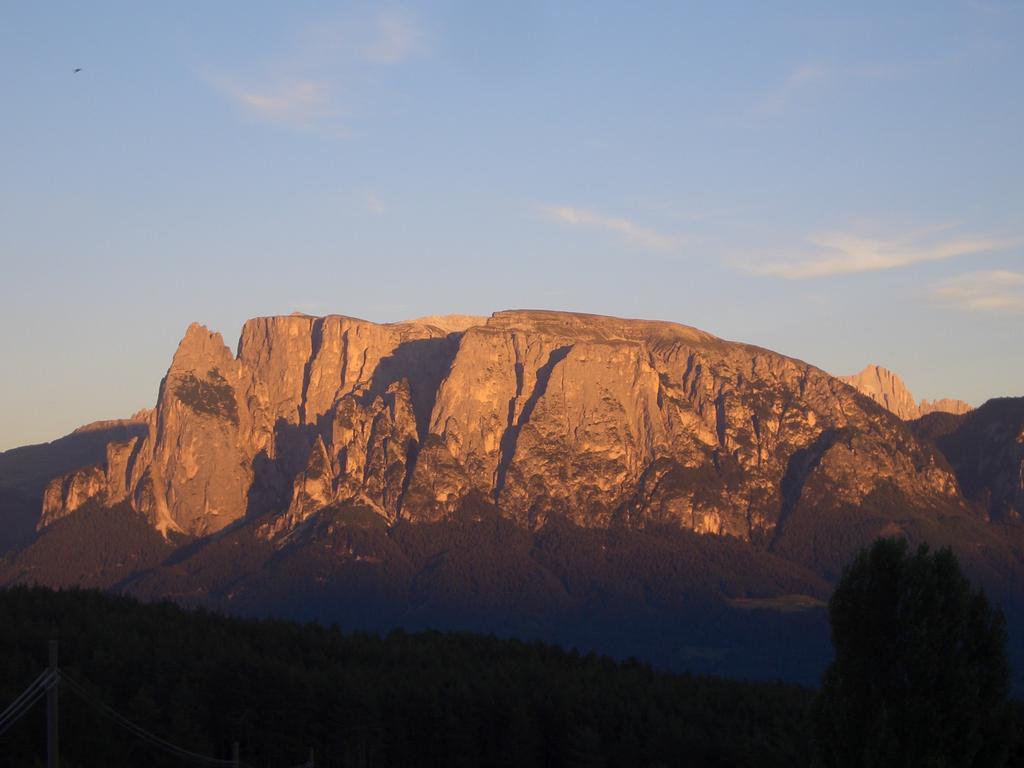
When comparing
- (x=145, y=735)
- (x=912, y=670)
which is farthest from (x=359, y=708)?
(x=912, y=670)

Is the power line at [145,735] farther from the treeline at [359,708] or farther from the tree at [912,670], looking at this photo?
the tree at [912,670]

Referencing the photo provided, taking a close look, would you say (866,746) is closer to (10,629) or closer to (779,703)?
(779,703)

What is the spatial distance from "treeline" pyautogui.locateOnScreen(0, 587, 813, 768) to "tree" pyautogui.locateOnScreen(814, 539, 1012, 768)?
37190 mm

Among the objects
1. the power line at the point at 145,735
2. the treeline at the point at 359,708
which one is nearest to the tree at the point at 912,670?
the treeline at the point at 359,708

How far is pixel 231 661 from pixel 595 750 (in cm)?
3478

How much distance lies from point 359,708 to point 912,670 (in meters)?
69.3

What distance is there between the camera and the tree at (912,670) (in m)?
78.9

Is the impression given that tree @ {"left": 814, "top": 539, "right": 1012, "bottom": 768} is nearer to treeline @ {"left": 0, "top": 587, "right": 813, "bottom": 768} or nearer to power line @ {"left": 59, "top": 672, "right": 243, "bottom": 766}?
treeline @ {"left": 0, "top": 587, "right": 813, "bottom": 768}

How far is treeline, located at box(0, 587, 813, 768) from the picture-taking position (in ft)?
424

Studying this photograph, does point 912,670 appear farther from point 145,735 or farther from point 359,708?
point 359,708

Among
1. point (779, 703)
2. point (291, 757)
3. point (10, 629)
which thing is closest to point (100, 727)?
point (291, 757)

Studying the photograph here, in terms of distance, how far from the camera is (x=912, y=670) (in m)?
81.4

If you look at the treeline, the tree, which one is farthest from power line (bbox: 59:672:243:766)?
the tree

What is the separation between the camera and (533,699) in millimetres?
148375
